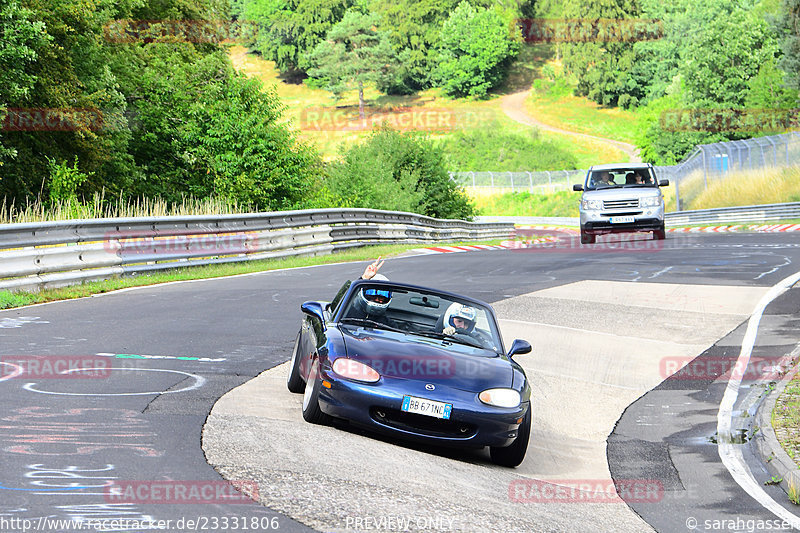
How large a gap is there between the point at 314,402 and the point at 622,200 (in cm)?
1952

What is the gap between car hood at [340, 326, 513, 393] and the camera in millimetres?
7477

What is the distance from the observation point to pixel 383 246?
2962 centimetres

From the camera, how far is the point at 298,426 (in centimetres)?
752

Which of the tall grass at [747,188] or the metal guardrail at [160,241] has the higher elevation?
the metal guardrail at [160,241]

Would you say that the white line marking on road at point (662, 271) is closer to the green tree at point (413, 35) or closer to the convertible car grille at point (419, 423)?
the convertible car grille at point (419, 423)

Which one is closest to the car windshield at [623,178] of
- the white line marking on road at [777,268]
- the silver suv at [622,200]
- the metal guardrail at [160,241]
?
the silver suv at [622,200]

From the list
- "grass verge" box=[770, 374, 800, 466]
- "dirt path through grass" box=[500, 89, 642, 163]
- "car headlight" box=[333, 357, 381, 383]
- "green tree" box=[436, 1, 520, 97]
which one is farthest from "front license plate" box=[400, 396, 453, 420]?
"green tree" box=[436, 1, 520, 97]

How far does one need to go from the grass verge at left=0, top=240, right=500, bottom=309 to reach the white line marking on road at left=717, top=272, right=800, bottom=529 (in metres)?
8.67

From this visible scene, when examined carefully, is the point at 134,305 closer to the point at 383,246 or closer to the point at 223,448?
the point at 223,448

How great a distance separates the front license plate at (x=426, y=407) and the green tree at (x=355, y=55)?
422 feet

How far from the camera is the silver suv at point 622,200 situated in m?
25.9

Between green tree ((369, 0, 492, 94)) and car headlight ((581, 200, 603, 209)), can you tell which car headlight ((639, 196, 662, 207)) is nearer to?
car headlight ((581, 200, 603, 209))

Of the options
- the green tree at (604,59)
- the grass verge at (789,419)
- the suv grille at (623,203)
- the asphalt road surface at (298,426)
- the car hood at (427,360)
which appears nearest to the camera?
the asphalt road surface at (298,426)

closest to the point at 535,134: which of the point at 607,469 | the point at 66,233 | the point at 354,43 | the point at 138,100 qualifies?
the point at 354,43
